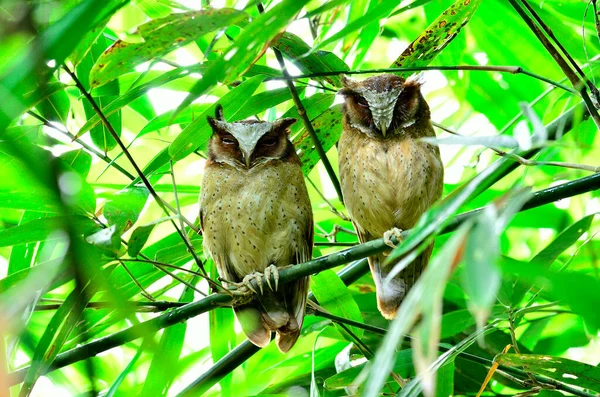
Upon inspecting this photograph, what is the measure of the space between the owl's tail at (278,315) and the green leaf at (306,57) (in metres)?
0.82

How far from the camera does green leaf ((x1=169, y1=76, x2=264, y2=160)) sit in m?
2.12

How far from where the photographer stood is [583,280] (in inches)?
30.2

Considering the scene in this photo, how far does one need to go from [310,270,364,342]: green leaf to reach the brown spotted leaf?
677mm

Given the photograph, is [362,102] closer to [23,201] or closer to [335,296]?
[335,296]

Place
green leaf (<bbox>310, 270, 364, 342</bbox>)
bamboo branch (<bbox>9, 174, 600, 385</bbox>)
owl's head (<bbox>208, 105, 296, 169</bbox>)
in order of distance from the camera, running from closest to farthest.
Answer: bamboo branch (<bbox>9, 174, 600, 385</bbox>), green leaf (<bbox>310, 270, 364, 342</bbox>), owl's head (<bbox>208, 105, 296, 169</bbox>)

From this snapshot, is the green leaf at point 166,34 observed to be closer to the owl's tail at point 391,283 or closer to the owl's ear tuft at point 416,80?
the owl's tail at point 391,283

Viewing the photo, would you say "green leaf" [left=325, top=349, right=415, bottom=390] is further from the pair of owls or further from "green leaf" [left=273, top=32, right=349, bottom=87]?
"green leaf" [left=273, top=32, right=349, bottom=87]

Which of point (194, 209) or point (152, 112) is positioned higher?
point (152, 112)

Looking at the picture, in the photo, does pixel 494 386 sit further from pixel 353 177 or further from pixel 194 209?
pixel 194 209

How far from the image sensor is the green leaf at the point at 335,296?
2322 mm

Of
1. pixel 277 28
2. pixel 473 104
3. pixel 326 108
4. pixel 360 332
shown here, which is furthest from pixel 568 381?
pixel 473 104

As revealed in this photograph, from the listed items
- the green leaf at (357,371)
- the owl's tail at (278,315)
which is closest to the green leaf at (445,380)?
the green leaf at (357,371)

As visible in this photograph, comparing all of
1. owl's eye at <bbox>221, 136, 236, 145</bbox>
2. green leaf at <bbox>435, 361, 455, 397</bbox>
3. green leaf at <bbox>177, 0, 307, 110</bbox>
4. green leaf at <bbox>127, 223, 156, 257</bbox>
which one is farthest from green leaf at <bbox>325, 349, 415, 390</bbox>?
green leaf at <bbox>177, 0, 307, 110</bbox>

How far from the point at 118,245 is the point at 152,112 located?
1588 mm
